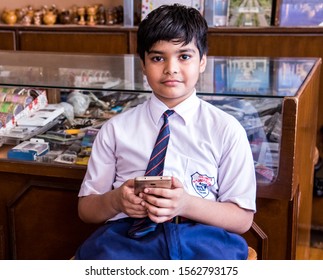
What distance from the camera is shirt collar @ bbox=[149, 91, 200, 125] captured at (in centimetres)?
146

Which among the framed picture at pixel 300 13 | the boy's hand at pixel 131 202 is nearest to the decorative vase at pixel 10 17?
the framed picture at pixel 300 13

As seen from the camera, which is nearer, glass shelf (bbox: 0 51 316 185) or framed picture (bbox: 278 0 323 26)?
glass shelf (bbox: 0 51 316 185)

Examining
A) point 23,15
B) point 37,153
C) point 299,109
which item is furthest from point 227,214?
point 23,15

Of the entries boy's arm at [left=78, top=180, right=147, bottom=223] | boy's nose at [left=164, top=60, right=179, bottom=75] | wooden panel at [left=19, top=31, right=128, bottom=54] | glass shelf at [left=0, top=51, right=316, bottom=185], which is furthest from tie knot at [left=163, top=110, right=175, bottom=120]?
wooden panel at [left=19, top=31, right=128, bottom=54]

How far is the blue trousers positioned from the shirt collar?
0.90 feet

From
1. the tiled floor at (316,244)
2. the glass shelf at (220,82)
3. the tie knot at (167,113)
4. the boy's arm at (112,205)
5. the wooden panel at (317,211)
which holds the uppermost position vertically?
the tie knot at (167,113)

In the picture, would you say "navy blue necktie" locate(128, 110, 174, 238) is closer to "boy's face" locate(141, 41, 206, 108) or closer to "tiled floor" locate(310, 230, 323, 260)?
"boy's face" locate(141, 41, 206, 108)

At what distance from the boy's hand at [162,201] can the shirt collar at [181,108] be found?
239 mm

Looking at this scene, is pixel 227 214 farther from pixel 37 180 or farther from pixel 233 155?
pixel 37 180

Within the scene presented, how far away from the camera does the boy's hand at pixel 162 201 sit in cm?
127

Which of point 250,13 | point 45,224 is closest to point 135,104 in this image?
point 45,224

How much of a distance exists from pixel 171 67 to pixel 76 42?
8.50ft

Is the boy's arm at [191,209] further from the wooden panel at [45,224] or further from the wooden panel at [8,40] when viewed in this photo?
the wooden panel at [8,40]
